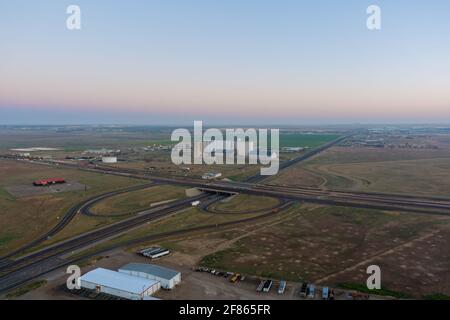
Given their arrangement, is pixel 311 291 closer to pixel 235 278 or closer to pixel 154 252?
pixel 235 278

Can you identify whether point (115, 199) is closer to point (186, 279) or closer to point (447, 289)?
point (186, 279)

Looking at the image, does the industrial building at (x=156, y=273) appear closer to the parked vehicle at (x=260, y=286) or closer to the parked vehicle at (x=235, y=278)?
the parked vehicle at (x=235, y=278)

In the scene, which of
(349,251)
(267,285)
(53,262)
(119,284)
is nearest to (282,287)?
(267,285)

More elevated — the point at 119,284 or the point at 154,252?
the point at 119,284

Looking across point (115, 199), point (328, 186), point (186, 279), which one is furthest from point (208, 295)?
point (328, 186)

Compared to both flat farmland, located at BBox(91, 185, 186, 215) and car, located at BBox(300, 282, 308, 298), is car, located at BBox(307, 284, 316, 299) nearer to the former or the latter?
car, located at BBox(300, 282, 308, 298)

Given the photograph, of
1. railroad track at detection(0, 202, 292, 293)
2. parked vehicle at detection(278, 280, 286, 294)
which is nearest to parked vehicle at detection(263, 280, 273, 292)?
parked vehicle at detection(278, 280, 286, 294)

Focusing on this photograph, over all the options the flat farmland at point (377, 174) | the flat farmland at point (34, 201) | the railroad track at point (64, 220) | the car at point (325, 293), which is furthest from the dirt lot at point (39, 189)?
the car at point (325, 293)
